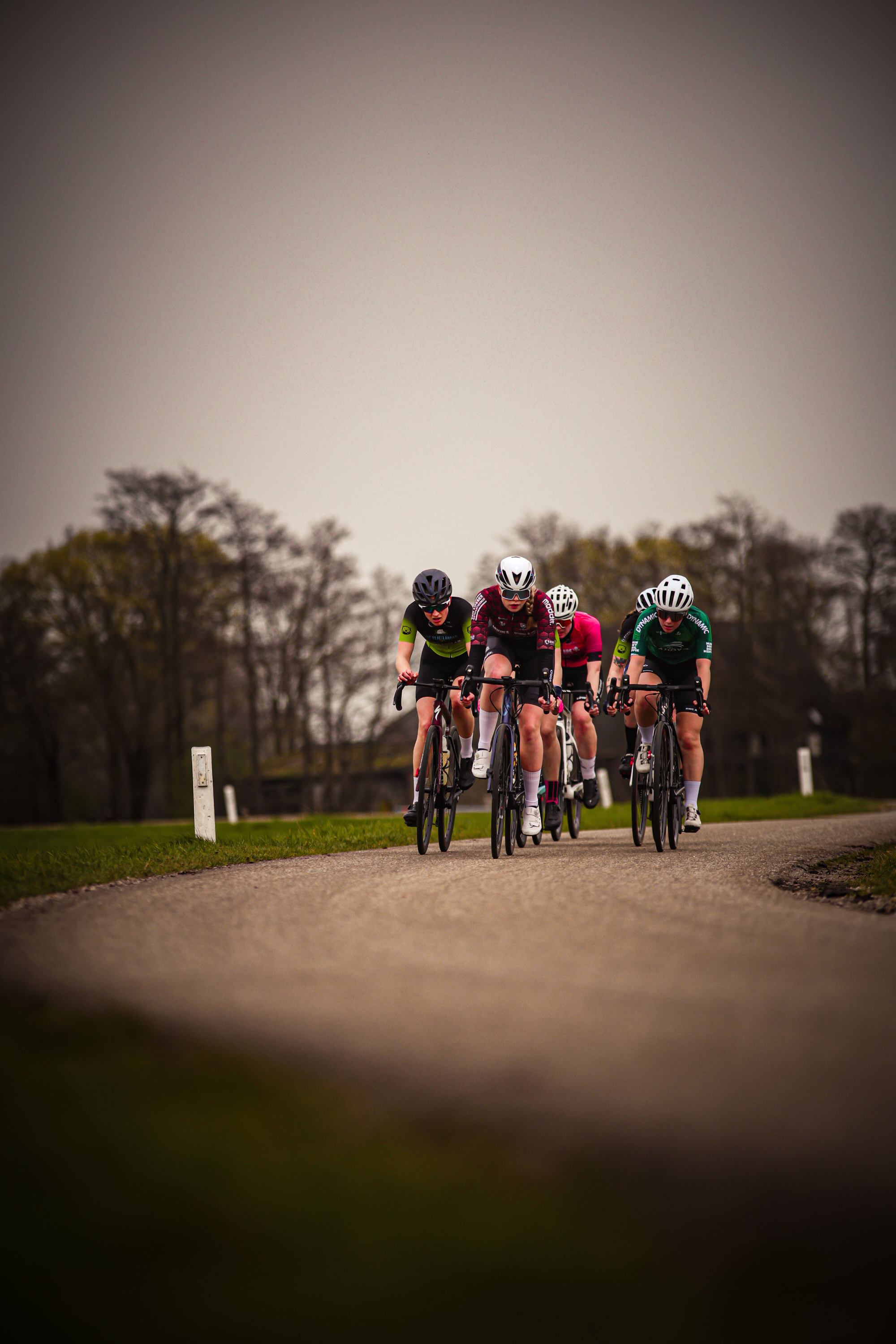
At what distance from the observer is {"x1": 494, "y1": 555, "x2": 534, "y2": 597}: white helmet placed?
8852mm

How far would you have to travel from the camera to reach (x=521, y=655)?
377 inches

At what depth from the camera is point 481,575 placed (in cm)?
4400

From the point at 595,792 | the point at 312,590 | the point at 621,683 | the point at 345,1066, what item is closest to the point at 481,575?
the point at 312,590

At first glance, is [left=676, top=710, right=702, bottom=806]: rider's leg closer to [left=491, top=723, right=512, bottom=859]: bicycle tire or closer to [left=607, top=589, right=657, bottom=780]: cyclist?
[left=607, top=589, right=657, bottom=780]: cyclist

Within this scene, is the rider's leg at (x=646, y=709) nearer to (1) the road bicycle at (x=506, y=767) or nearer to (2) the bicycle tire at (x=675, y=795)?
(2) the bicycle tire at (x=675, y=795)

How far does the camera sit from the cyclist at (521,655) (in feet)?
28.9

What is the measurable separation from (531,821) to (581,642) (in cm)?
355

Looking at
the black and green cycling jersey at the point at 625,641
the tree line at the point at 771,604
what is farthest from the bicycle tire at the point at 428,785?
the tree line at the point at 771,604

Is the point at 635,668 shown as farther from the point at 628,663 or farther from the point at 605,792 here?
the point at 605,792

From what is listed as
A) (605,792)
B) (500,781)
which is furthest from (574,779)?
(605,792)

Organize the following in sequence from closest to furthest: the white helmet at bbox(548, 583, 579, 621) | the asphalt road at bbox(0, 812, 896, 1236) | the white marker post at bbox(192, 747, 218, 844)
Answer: the asphalt road at bbox(0, 812, 896, 1236), the white marker post at bbox(192, 747, 218, 844), the white helmet at bbox(548, 583, 579, 621)

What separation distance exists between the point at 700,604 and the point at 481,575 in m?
8.68

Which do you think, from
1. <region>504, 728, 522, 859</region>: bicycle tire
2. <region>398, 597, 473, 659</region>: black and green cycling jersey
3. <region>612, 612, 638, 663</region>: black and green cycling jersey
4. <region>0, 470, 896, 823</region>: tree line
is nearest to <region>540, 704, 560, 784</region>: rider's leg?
<region>504, 728, 522, 859</region>: bicycle tire

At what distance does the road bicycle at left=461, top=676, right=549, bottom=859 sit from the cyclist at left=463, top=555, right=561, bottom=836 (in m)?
0.05
